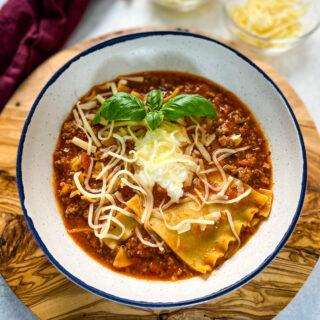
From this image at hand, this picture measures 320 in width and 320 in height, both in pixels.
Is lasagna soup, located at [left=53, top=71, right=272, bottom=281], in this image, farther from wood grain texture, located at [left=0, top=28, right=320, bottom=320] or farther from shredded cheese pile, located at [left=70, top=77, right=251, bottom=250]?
wood grain texture, located at [left=0, top=28, right=320, bottom=320]

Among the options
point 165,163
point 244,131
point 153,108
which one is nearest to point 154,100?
point 153,108

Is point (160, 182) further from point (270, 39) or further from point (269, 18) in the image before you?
point (269, 18)

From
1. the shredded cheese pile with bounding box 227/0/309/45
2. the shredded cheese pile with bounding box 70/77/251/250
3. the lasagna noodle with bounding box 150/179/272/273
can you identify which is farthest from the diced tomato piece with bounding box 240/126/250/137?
the shredded cheese pile with bounding box 227/0/309/45

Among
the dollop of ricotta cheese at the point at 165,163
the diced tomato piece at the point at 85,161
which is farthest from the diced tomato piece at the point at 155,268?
the diced tomato piece at the point at 85,161

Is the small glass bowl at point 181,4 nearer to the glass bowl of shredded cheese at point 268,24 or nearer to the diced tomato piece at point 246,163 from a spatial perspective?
the glass bowl of shredded cheese at point 268,24

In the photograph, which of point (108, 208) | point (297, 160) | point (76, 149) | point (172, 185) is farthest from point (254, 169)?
point (76, 149)
